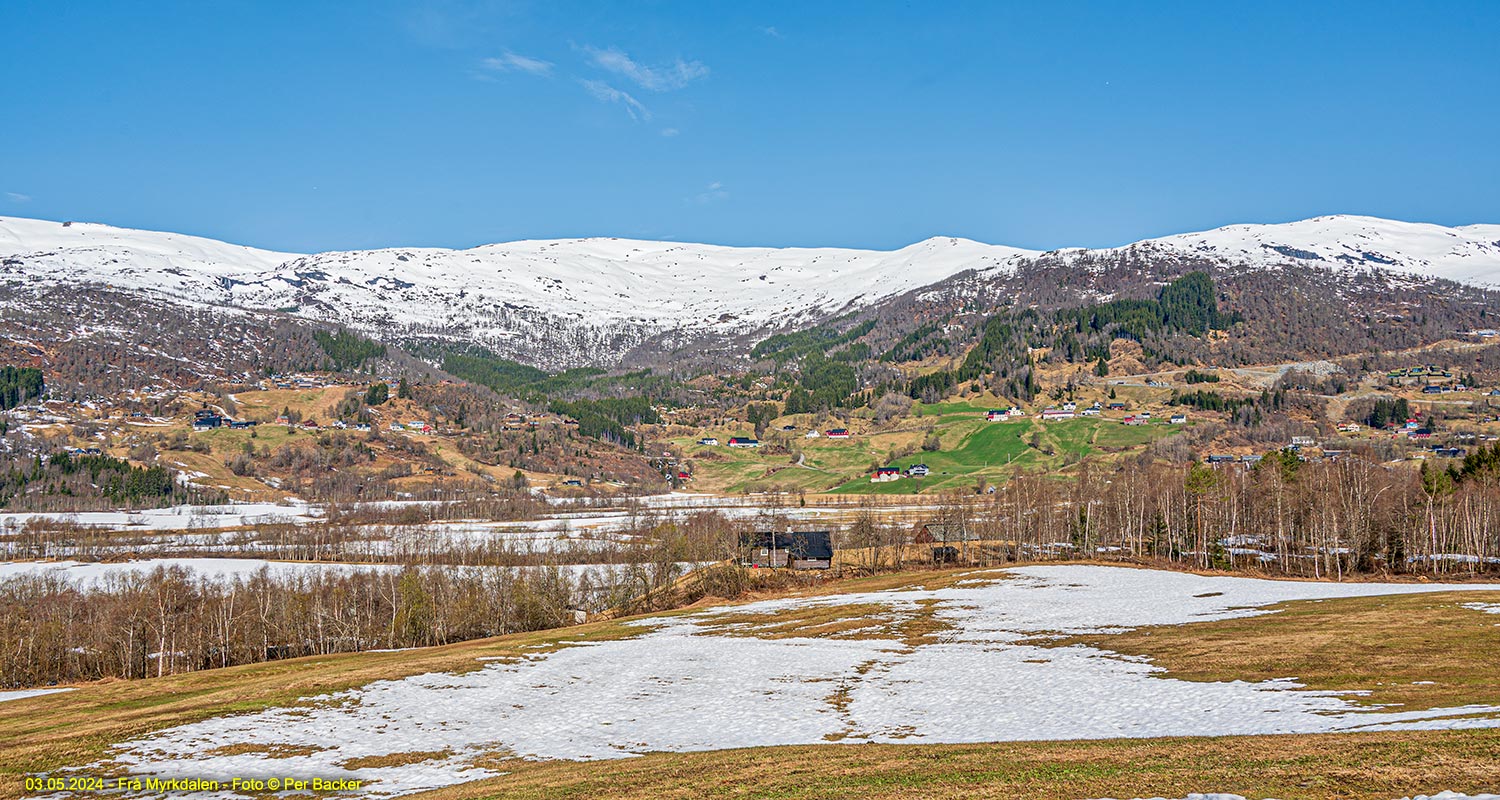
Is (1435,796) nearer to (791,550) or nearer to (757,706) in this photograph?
(757,706)

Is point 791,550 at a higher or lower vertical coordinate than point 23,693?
higher

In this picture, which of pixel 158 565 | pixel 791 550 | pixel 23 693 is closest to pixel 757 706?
pixel 23 693

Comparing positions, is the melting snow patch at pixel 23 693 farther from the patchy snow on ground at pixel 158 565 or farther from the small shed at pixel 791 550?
the small shed at pixel 791 550

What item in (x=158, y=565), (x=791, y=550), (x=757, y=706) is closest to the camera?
(x=757, y=706)

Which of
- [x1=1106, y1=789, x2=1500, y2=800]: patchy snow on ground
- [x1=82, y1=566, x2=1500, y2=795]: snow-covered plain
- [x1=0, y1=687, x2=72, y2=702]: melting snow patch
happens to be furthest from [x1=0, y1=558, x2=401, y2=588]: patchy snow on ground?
[x1=1106, y1=789, x2=1500, y2=800]: patchy snow on ground

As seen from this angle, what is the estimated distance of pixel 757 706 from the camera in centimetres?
4184

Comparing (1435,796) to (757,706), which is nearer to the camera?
(1435,796)

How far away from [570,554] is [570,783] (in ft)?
467

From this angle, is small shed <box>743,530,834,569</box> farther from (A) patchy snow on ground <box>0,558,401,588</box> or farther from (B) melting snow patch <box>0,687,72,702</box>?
(B) melting snow patch <box>0,687,72,702</box>

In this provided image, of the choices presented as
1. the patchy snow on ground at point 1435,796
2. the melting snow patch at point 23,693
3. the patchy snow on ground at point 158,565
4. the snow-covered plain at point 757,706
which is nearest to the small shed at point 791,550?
the patchy snow on ground at point 158,565

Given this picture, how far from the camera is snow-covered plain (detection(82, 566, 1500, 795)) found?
31984 millimetres

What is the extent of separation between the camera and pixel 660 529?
165750mm

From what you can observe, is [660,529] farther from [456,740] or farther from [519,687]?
[456,740]

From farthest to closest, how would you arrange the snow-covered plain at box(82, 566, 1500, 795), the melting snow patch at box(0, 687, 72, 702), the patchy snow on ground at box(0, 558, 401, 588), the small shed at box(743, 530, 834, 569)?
the small shed at box(743, 530, 834, 569), the patchy snow on ground at box(0, 558, 401, 588), the melting snow patch at box(0, 687, 72, 702), the snow-covered plain at box(82, 566, 1500, 795)
